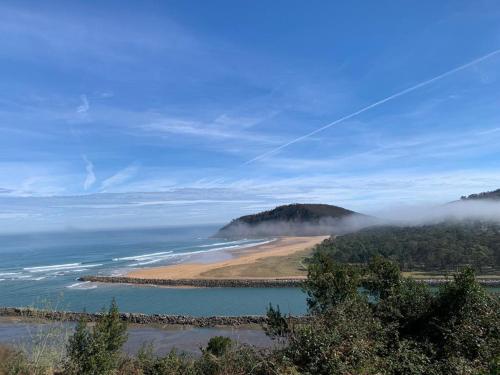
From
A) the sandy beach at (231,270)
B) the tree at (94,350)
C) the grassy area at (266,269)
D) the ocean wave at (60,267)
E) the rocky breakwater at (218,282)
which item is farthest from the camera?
the ocean wave at (60,267)

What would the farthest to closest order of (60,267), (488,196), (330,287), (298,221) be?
(298,221) < (488,196) < (60,267) < (330,287)

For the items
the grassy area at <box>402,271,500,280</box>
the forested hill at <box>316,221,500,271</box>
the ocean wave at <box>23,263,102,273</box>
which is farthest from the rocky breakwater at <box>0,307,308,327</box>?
the ocean wave at <box>23,263,102,273</box>

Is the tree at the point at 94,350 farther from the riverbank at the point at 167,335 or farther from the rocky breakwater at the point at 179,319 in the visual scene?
the rocky breakwater at the point at 179,319

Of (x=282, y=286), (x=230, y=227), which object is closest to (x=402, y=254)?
(x=282, y=286)

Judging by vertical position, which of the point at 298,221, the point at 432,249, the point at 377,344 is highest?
the point at 298,221

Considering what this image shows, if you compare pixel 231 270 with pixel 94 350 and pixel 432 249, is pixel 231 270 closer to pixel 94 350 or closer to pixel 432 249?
pixel 432 249

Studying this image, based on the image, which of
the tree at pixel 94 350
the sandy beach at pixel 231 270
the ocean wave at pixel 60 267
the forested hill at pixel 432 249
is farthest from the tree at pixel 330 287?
the ocean wave at pixel 60 267

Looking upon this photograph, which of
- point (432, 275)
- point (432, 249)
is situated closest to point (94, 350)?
point (432, 275)
